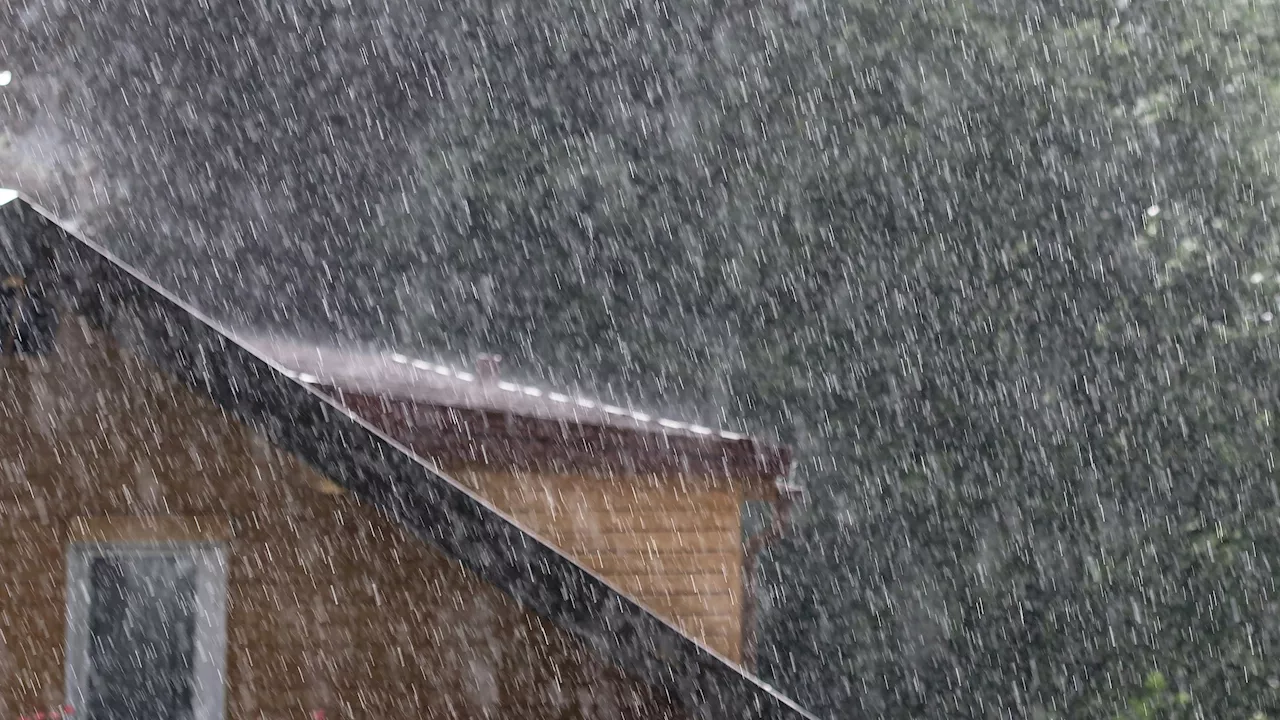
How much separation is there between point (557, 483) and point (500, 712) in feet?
8.11

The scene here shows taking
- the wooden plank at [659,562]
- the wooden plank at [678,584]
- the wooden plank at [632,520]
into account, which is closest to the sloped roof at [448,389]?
the wooden plank at [632,520]

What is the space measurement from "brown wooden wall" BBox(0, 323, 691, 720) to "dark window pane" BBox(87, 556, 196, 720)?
0.51 feet

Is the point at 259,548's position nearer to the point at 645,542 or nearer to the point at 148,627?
the point at 148,627

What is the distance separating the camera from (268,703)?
17.2ft

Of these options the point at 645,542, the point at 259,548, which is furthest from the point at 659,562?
the point at 259,548

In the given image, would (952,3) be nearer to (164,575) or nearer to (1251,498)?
(1251,498)

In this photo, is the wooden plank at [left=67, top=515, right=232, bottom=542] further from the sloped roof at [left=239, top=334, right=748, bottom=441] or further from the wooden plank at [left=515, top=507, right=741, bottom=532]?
the wooden plank at [left=515, top=507, right=741, bottom=532]

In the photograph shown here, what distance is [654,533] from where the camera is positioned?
26.0 ft

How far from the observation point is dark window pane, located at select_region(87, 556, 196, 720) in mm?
5281

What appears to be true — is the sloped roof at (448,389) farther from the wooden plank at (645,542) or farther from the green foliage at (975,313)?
the green foliage at (975,313)

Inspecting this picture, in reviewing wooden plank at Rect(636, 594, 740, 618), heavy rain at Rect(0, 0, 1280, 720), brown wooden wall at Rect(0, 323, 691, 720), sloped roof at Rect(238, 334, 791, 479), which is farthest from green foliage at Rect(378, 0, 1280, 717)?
brown wooden wall at Rect(0, 323, 691, 720)

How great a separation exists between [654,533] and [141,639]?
10.9 ft

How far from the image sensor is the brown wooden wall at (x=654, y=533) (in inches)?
294

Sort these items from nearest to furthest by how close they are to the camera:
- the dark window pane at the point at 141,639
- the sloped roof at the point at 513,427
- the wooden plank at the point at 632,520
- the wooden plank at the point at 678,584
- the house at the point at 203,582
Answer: the house at the point at 203,582 < the dark window pane at the point at 141,639 < the sloped roof at the point at 513,427 < the wooden plank at the point at 632,520 < the wooden plank at the point at 678,584
